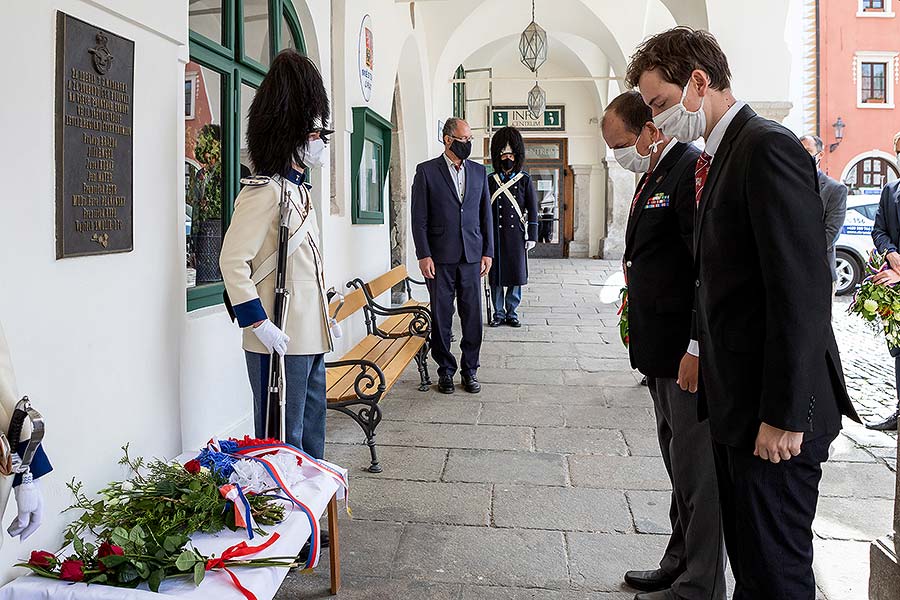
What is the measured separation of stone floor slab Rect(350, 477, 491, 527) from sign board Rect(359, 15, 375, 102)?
382cm

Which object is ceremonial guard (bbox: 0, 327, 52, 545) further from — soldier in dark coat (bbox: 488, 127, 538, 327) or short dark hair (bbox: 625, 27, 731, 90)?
soldier in dark coat (bbox: 488, 127, 538, 327)

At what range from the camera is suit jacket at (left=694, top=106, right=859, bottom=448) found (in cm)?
186

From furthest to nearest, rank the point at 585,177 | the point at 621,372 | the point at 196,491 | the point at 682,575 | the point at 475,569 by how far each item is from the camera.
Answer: the point at 585,177
the point at 621,372
the point at 475,569
the point at 682,575
the point at 196,491

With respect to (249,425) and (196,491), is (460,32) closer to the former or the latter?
(249,425)

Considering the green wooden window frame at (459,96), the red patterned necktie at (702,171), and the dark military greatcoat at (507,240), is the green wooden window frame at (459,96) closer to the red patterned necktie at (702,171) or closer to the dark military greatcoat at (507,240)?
the dark military greatcoat at (507,240)

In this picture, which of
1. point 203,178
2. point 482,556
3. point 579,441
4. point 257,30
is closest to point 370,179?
point 257,30

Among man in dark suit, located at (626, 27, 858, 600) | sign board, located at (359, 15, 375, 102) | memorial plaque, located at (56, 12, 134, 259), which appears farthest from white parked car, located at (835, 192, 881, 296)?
memorial plaque, located at (56, 12, 134, 259)

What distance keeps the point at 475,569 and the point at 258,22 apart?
329 cm

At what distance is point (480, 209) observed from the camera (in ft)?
20.5

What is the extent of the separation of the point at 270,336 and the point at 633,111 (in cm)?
149

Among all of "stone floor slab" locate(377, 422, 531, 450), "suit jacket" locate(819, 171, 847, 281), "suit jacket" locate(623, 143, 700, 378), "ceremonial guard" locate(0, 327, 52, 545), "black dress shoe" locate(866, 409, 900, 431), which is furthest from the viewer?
"suit jacket" locate(819, 171, 847, 281)

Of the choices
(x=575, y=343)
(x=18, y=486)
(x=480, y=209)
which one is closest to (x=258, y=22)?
(x=480, y=209)

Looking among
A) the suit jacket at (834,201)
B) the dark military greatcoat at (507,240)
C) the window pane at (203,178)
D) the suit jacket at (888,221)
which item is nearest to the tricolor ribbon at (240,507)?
the window pane at (203,178)

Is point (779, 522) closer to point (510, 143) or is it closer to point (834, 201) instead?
point (834, 201)
